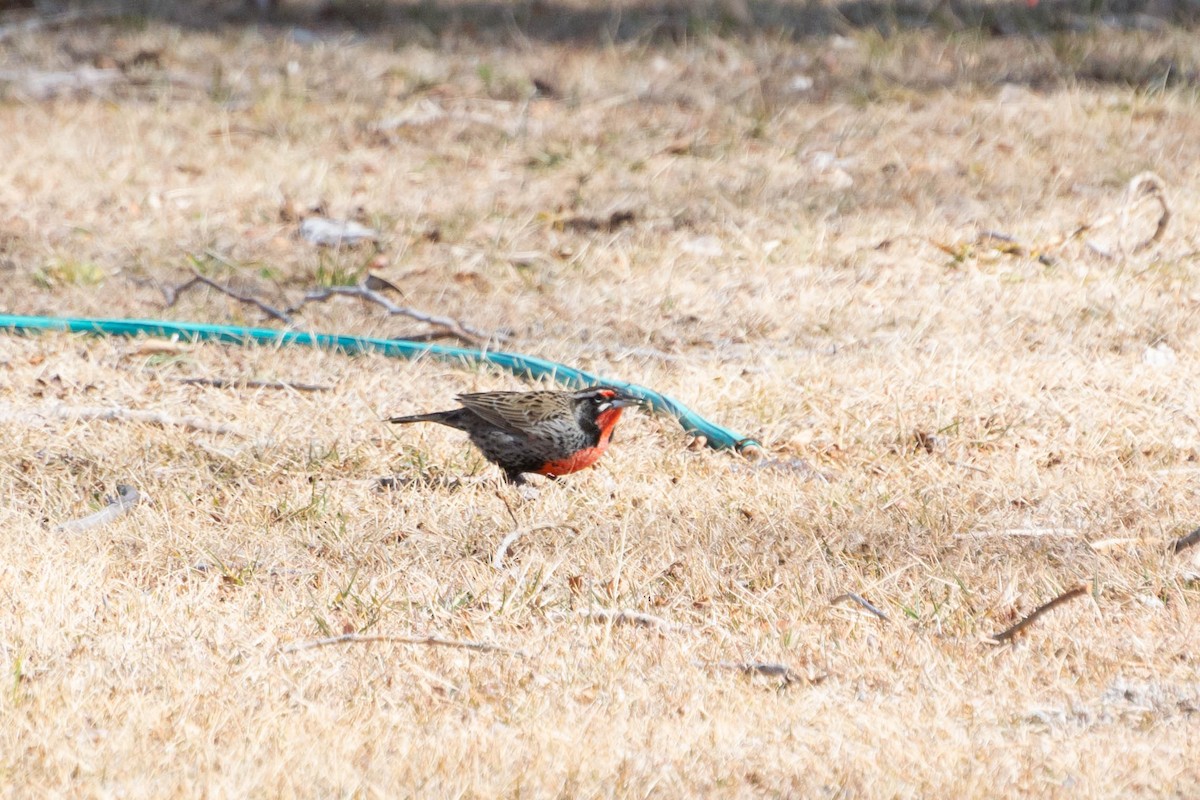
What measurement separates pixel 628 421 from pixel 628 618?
1.64 meters

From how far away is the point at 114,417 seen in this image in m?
5.49

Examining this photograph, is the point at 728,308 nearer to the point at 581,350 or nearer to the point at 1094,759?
the point at 581,350

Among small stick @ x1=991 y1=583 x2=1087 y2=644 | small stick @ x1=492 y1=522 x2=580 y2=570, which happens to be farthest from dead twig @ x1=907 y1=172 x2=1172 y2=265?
small stick @ x1=991 y1=583 x2=1087 y2=644

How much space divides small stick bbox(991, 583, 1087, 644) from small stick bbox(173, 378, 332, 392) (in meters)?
2.90

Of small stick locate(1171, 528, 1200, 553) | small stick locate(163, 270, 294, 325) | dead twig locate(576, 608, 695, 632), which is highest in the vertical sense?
small stick locate(1171, 528, 1200, 553)

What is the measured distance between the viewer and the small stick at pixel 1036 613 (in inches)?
147

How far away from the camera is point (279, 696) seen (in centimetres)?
353

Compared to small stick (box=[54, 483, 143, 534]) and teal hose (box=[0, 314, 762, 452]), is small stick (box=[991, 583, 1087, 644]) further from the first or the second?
small stick (box=[54, 483, 143, 534])

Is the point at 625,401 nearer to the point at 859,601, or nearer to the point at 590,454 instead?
the point at 590,454

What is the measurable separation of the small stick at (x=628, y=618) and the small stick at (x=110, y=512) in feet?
4.96

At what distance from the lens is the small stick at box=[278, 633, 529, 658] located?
12.5ft

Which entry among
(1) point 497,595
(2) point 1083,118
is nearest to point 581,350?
(1) point 497,595

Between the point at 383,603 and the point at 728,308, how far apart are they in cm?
323

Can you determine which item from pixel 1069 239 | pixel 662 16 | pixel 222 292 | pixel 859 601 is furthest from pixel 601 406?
pixel 662 16
